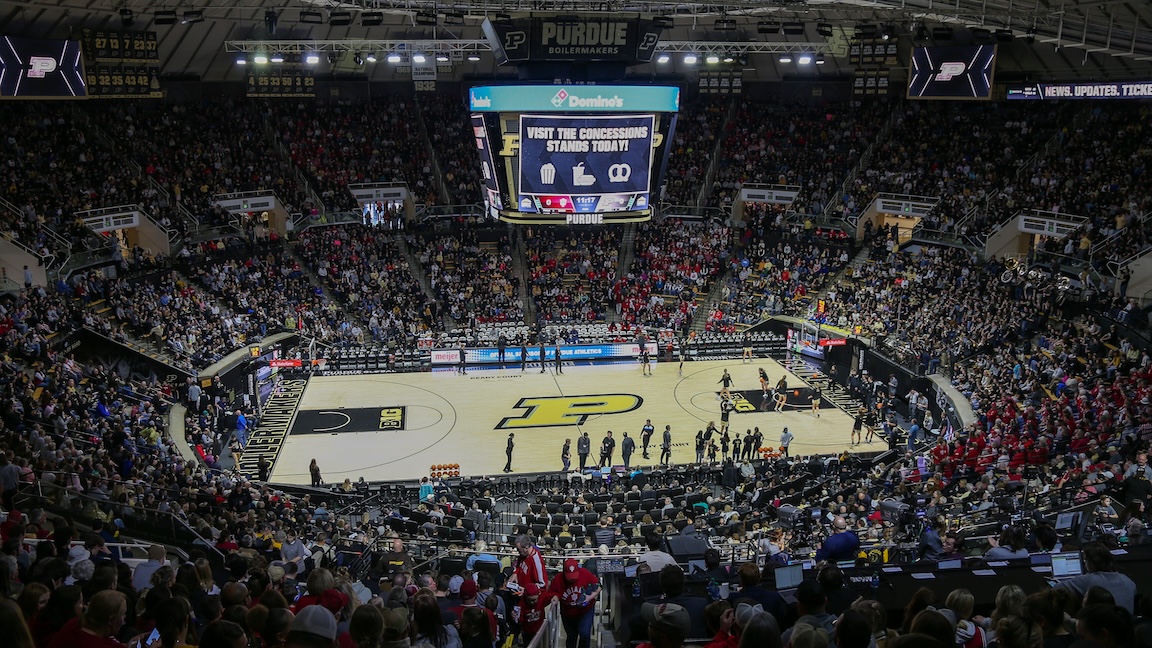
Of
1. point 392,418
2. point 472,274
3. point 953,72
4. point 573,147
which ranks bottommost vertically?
point 392,418

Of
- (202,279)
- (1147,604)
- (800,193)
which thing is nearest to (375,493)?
(202,279)

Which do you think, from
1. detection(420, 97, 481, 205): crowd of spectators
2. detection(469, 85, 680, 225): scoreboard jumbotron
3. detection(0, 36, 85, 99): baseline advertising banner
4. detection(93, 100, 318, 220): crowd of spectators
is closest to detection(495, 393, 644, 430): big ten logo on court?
detection(469, 85, 680, 225): scoreboard jumbotron

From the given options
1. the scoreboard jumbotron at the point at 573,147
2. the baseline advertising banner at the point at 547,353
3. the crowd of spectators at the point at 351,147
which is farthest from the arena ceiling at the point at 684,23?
the baseline advertising banner at the point at 547,353

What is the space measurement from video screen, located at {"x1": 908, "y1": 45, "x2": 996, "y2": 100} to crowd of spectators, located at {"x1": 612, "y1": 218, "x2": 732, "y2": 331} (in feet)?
39.5

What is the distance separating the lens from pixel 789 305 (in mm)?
42312

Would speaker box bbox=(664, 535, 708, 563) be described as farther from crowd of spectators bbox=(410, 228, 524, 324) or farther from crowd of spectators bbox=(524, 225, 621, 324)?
crowd of spectators bbox=(410, 228, 524, 324)

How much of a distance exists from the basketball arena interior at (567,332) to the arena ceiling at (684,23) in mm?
261

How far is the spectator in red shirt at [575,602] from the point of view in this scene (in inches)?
405

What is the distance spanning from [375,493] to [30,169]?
22.6 metres

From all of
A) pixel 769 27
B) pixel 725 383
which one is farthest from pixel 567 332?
pixel 769 27

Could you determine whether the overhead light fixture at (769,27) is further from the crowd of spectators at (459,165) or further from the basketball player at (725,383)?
the crowd of spectators at (459,165)

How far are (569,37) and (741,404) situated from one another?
14081 millimetres

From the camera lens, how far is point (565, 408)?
3381cm

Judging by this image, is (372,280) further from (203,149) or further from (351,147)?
(203,149)
